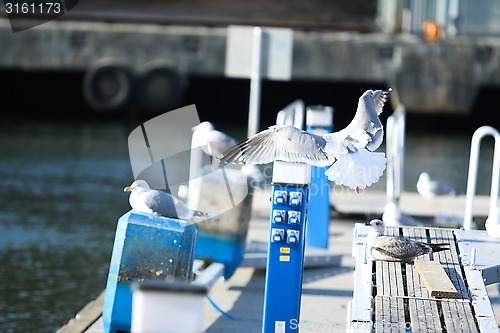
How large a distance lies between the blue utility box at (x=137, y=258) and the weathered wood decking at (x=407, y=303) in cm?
126

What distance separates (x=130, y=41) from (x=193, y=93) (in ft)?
15.9

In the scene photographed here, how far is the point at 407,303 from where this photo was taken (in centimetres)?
468

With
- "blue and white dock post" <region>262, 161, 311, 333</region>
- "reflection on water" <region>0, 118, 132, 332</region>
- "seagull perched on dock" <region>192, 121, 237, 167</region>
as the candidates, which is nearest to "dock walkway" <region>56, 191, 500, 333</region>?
"blue and white dock post" <region>262, 161, 311, 333</region>

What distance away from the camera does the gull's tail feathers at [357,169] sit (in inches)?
209

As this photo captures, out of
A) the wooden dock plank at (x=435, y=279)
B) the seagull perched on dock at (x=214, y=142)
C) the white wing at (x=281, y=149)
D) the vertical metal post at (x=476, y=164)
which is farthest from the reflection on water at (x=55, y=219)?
the vertical metal post at (x=476, y=164)

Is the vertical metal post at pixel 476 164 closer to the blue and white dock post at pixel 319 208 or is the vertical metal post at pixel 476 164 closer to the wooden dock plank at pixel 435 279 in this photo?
the blue and white dock post at pixel 319 208

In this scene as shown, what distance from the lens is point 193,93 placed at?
2900 cm

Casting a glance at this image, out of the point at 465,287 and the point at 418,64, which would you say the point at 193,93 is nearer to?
the point at 418,64

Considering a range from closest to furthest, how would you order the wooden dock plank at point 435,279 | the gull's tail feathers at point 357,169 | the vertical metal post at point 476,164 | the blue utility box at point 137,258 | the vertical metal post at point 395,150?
the wooden dock plank at point 435,279
the gull's tail feathers at point 357,169
the blue utility box at point 137,258
the vertical metal post at point 476,164
the vertical metal post at point 395,150

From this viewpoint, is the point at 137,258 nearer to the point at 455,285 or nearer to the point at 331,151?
the point at 331,151

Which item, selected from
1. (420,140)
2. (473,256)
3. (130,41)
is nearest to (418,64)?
(420,140)

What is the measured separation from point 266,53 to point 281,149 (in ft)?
17.3

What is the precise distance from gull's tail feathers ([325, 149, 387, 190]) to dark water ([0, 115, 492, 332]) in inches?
142

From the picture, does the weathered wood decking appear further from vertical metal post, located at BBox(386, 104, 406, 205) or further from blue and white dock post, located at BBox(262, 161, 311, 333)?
vertical metal post, located at BBox(386, 104, 406, 205)
